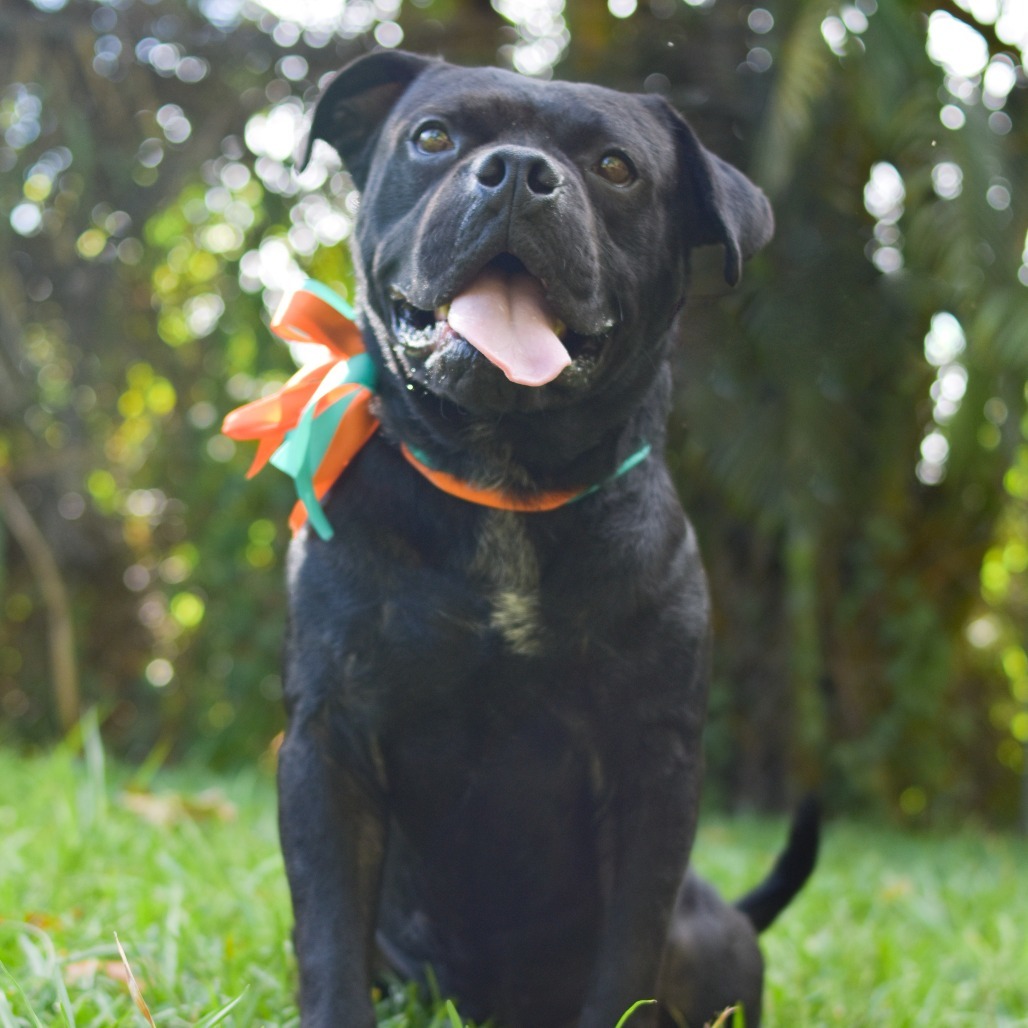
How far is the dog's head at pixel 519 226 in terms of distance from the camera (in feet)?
5.82

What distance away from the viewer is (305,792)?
5.94ft

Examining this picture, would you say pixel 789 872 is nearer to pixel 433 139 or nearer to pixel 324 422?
pixel 324 422

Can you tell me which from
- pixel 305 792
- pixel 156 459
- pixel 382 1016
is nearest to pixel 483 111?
pixel 305 792

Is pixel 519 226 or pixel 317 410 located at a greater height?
pixel 519 226

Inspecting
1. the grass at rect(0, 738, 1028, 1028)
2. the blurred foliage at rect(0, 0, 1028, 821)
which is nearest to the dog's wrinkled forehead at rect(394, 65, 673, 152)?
the grass at rect(0, 738, 1028, 1028)

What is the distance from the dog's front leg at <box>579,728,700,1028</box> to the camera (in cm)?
178

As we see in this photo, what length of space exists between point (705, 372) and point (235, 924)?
2.67m

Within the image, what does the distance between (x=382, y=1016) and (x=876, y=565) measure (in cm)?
406

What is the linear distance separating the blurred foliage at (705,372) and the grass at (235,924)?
4.43 ft

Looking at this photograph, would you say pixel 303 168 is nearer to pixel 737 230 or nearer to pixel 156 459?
pixel 737 230

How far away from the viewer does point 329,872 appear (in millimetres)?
1771

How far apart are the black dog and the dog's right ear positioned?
0.48 feet

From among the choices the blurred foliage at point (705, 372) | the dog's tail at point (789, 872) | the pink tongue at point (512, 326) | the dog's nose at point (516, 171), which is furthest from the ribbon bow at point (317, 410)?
the blurred foliage at point (705, 372)

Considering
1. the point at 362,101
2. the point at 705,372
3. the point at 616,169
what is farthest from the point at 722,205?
the point at 705,372
